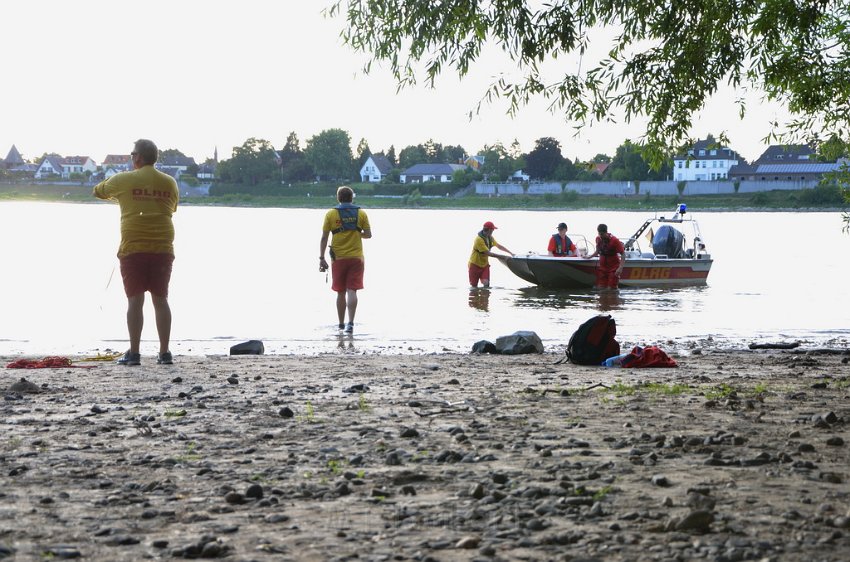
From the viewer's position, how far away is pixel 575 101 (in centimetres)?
1050

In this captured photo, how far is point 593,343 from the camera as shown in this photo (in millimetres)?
12000

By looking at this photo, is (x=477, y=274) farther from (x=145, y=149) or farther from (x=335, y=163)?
(x=335, y=163)

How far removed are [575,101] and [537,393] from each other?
9.71ft

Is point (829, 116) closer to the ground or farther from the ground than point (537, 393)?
farther from the ground

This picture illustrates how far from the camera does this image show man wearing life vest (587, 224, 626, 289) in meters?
26.3

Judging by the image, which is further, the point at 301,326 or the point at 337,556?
the point at 301,326

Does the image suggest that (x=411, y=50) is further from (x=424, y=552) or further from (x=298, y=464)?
(x=424, y=552)

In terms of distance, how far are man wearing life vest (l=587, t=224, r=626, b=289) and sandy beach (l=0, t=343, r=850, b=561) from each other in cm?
1610

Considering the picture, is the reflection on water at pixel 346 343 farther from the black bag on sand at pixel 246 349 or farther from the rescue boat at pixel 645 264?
the rescue boat at pixel 645 264

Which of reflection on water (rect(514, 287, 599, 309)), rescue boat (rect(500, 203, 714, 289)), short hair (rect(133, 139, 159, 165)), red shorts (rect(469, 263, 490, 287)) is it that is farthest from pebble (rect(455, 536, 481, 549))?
rescue boat (rect(500, 203, 714, 289))

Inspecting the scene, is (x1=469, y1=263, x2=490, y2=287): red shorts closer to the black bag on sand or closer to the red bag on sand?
the black bag on sand

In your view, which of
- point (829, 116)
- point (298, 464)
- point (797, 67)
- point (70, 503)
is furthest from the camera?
point (829, 116)

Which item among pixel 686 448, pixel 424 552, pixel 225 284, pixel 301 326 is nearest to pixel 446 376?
pixel 686 448

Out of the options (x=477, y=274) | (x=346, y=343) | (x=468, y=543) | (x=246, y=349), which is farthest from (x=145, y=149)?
(x=477, y=274)
